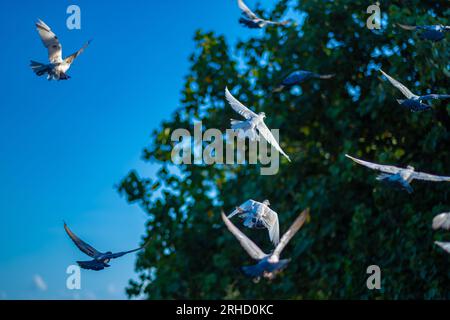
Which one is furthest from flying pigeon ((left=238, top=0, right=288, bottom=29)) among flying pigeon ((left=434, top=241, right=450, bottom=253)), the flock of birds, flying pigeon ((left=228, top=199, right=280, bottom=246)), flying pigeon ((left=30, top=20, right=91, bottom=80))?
flying pigeon ((left=434, top=241, right=450, bottom=253))

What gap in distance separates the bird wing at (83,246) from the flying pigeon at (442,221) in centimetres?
326

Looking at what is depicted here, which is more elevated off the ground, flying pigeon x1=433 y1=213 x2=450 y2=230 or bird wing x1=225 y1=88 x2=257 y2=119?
bird wing x1=225 y1=88 x2=257 y2=119

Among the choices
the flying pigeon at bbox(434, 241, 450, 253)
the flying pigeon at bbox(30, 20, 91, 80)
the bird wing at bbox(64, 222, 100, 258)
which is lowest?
the flying pigeon at bbox(434, 241, 450, 253)

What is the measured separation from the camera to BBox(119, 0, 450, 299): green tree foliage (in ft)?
40.9

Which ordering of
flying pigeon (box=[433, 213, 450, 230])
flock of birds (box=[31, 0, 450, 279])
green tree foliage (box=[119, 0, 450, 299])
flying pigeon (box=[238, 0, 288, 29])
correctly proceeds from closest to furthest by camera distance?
1. flying pigeon (box=[433, 213, 450, 230])
2. flock of birds (box=[31, 0, 450, 279])
3. flying pigeon (box=[238, 0, 288, 29])
4. green tree foliage (box=[119, 0, 450, 299])

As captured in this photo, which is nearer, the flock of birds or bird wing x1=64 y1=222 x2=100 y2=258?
the flock of birds

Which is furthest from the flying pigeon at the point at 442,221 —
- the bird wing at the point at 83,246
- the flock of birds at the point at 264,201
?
the bird wing at the point at 83,246

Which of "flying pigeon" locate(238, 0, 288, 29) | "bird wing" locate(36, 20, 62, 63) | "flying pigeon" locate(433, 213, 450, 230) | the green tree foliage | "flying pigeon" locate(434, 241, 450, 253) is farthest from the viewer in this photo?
the green tree foliage

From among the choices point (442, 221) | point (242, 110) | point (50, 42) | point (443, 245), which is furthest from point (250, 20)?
point (443, 245)

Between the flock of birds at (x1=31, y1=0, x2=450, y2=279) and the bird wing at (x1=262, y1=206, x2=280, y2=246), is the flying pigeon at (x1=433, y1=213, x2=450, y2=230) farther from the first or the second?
the bird wing at (x1=262, y1=206, x2=280, y2=246)

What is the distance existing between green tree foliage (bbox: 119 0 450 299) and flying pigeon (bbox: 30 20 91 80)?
588cm

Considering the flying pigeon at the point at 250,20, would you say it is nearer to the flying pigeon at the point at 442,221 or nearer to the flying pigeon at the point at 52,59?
the flying pigeon at the point at 52,59

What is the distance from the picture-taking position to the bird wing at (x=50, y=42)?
8508mm
